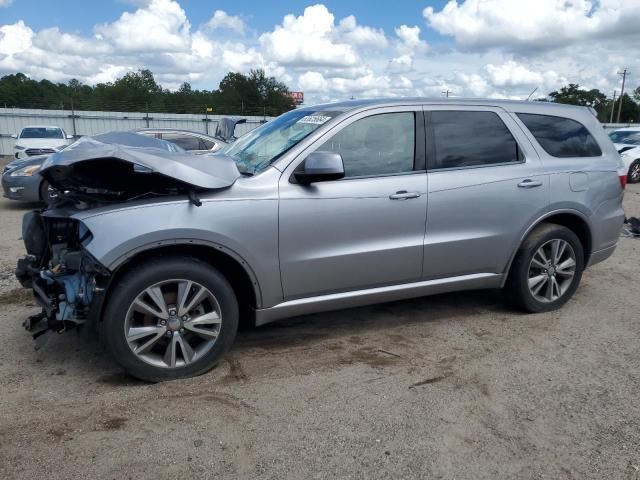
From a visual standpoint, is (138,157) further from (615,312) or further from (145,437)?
(615,312)

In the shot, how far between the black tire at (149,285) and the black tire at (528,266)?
2.42 metres

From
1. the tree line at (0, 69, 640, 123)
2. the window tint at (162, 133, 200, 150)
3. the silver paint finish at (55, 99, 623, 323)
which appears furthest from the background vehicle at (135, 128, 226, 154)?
the tree line at (0, 69, 640, 123)

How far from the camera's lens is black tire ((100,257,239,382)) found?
3221mm

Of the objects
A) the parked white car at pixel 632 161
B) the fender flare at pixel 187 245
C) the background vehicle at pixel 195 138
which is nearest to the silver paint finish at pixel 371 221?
→ the fender flare at pixel 187 245

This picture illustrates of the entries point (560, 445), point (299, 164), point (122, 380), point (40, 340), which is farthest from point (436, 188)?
point (40, 340)

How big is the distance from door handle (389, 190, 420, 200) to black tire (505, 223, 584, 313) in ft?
3.94

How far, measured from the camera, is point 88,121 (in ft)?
94.2

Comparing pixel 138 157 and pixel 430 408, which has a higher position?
pixel 138 157

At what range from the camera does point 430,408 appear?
319 centimetres

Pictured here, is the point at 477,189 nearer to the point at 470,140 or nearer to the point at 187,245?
the point at 470,140

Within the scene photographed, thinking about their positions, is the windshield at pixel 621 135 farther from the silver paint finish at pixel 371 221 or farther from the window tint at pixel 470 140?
the window tint at pixel 470 140

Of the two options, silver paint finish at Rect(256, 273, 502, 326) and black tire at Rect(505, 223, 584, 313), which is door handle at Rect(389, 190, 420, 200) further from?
black tire at Rect(505, 223, 584, 313)

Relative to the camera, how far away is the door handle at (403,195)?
12.6ft

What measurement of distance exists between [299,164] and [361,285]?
977mm
